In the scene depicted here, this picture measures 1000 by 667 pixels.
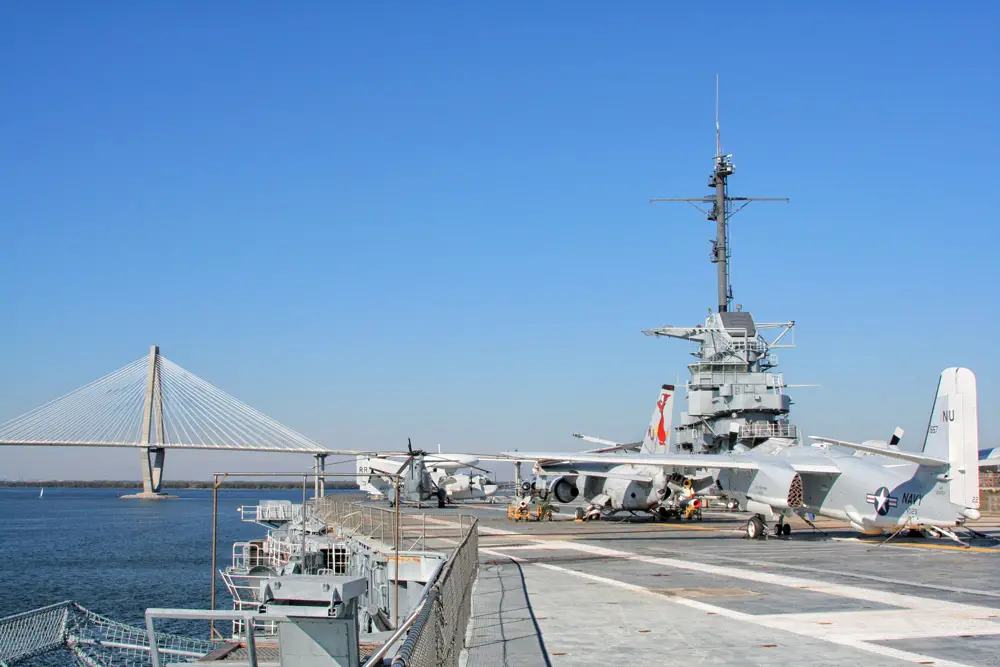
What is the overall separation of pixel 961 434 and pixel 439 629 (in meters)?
20.2

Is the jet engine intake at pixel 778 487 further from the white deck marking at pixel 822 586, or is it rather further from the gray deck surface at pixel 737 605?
the white deck marking at pixel 822 586

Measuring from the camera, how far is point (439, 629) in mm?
7344

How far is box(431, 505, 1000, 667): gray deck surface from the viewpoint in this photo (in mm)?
9477

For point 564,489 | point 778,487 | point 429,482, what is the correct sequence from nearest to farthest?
point 778,487, point 564,489, point 429,482

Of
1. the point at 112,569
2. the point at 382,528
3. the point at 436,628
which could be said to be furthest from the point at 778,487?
the point at 112,569

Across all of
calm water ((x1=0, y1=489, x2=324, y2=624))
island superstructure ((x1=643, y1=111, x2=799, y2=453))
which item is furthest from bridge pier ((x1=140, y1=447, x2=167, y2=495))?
island superstructure ((x1=643, y1=111, x2=799, y2=453))

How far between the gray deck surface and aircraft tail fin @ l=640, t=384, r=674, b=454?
17934 millimetres

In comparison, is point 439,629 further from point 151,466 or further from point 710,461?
point 151,466

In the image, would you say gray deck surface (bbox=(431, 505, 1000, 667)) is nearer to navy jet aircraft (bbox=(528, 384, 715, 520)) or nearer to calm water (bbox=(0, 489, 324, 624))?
navy jet aircraft (bbox=(528, 384, 715, 520))

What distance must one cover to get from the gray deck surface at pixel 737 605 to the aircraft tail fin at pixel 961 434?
5.61ft

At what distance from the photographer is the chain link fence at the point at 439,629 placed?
18.4 feet

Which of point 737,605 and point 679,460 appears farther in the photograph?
point 679,460

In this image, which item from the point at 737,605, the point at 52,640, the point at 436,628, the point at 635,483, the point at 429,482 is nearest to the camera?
the point at 436,628

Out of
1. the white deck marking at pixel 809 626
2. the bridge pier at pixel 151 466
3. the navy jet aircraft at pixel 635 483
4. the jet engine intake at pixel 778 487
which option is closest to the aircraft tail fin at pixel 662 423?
the navy jet aircraft at pixel 635 483
